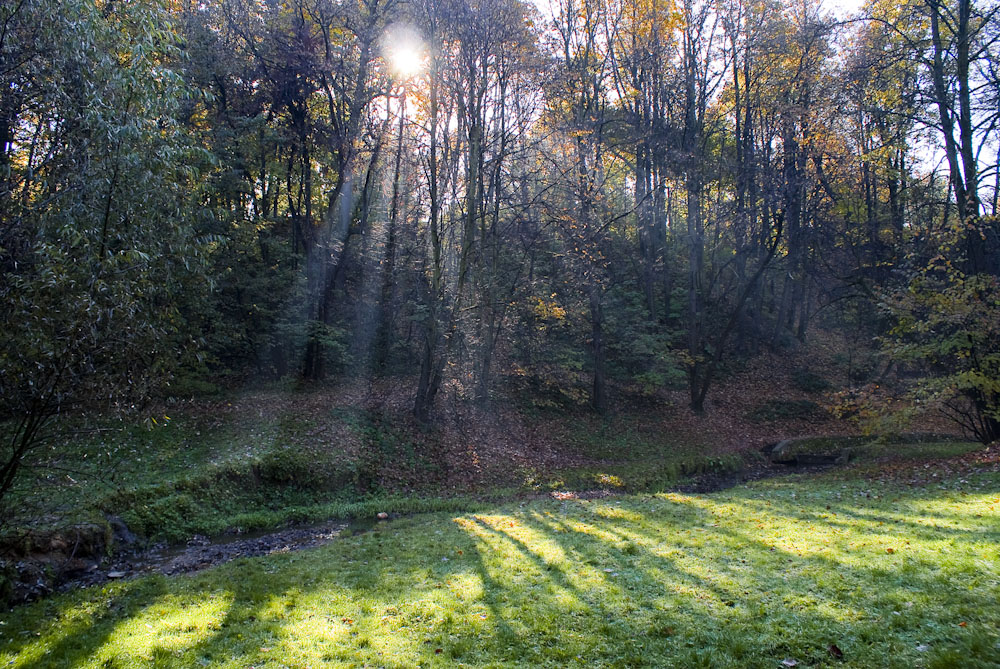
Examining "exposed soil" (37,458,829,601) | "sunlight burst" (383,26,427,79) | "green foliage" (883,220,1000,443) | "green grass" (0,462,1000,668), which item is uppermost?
"sunlight burst" (383,26,427,79)

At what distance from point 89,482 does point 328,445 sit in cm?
546

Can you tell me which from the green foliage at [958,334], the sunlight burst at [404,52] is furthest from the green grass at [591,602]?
the sunlight burst at [404,52]

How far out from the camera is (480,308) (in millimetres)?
18969

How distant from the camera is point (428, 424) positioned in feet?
58.2

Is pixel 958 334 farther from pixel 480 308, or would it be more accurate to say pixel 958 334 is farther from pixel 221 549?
pixel 221 549

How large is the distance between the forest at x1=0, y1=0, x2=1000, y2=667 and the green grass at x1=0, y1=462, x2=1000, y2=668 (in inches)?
2.8

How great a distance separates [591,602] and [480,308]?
45.8 feet

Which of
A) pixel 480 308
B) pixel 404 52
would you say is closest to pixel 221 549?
pixel 480 308

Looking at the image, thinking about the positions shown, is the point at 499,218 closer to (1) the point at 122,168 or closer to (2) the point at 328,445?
(2) the point at 328,445

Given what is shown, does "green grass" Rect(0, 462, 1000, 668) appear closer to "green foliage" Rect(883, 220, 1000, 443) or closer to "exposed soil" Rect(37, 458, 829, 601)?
"exposed soil" Rect(37, 458, 829, 601)

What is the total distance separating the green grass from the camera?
4.35 metres

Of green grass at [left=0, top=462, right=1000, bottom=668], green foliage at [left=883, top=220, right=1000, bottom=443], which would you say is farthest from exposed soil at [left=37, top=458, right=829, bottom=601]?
green foliage at [left=883, top=220, right=1000, bottom=443]

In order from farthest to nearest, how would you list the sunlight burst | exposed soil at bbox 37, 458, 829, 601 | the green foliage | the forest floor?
1. the sunlight burst
2. the green foliage
3. the forest floor
4. exposed soil at bbox 37, 458, 829, 601

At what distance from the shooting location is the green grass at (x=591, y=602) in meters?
4.35
